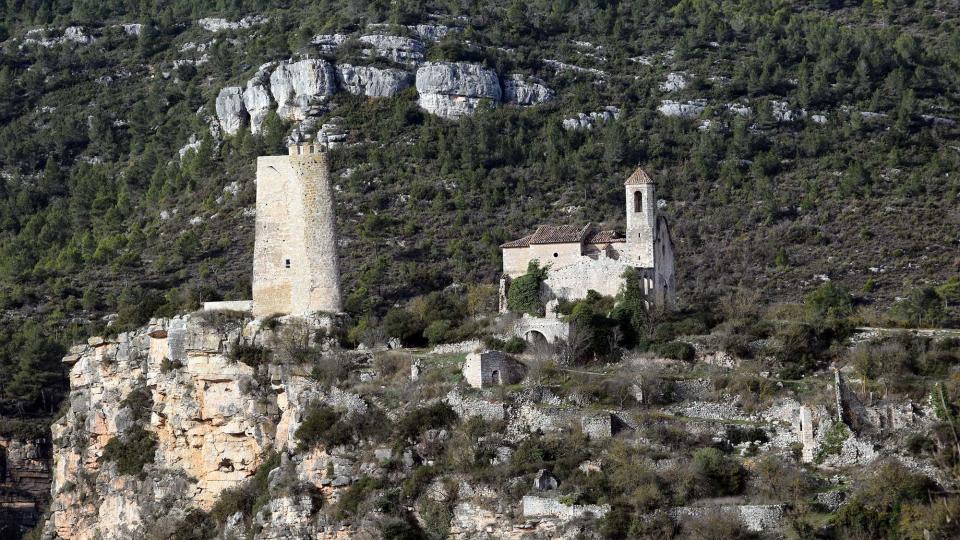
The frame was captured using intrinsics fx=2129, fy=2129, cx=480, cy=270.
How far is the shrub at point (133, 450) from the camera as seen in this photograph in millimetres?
61156

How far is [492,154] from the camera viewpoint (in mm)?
90812

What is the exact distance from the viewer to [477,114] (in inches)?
3701

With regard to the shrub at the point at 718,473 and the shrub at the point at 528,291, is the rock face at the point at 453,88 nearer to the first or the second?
the shrub at the point at 528,291

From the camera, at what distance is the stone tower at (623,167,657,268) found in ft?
192

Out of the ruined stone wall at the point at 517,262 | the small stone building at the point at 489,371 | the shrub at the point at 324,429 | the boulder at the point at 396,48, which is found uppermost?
the boulder at the point at 396,48

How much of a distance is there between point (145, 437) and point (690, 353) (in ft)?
55.5

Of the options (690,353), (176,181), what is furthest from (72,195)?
(690,353)

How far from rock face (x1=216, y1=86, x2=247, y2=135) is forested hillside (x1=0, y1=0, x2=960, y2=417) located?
0.80 m

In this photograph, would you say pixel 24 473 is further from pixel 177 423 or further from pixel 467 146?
pixel 467 146

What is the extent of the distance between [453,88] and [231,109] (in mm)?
10253

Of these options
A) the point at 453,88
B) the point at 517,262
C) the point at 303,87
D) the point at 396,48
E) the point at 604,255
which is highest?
the point at 396,48

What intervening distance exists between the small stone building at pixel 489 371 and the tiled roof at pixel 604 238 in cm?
655

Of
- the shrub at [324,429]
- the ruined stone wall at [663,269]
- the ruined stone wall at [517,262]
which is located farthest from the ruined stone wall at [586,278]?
the shrub at [324,429]

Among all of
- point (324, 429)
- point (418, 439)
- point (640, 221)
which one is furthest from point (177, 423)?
point (640, 221)
